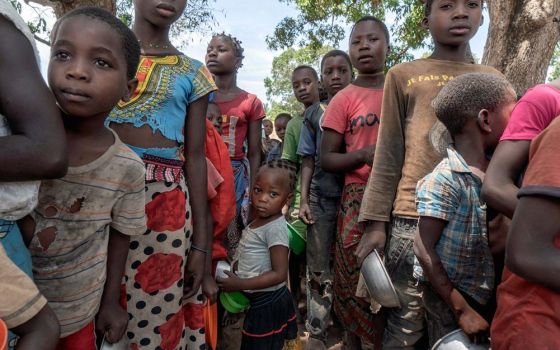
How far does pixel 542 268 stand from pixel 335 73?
2656mm

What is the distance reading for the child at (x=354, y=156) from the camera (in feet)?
7.88

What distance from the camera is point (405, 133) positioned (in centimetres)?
201

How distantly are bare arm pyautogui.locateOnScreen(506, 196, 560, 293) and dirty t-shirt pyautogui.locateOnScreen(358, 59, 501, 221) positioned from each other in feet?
2.80

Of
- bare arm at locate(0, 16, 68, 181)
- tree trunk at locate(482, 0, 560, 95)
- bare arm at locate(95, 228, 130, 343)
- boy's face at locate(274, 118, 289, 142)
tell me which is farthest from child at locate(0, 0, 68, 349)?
boy's face at locate(274, 118, 289, 142)

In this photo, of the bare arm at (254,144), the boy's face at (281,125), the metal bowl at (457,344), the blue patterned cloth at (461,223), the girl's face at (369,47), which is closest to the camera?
the metal bowl at (457,344)

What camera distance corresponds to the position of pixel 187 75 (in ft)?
5.77

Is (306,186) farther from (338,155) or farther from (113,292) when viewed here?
(113,292)

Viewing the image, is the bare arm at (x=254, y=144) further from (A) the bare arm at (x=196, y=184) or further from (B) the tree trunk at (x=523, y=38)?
(B) the tree trunk at (x=523, y=38)

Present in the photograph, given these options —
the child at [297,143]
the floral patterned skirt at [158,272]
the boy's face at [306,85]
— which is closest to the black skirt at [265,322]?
the floral patterned skirt at [158,272]

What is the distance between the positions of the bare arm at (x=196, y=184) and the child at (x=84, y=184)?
43 cm

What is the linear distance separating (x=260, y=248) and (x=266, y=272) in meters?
0.13

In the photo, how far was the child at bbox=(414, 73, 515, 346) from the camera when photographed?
1.58 metres

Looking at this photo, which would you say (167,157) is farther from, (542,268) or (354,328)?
(354,328)

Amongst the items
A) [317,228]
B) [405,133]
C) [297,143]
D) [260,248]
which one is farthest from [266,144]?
[405,133]
